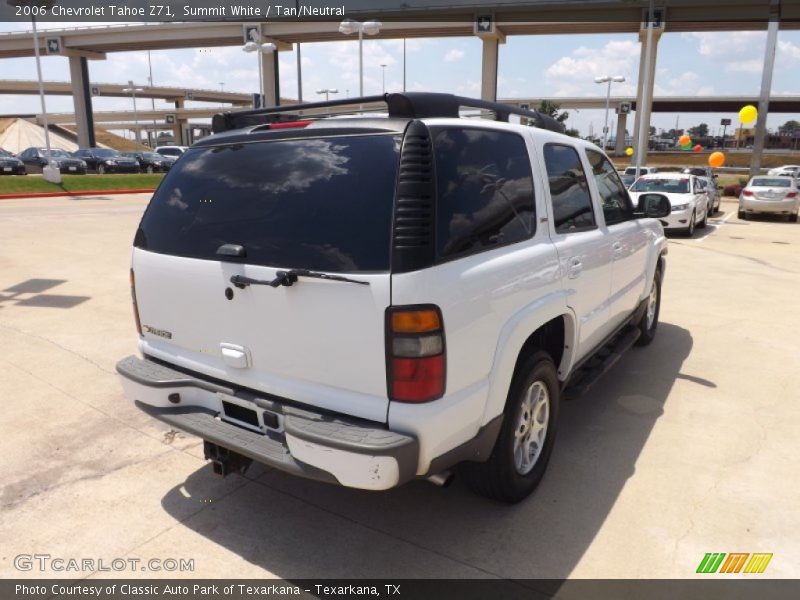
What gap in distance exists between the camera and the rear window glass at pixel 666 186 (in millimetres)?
15953

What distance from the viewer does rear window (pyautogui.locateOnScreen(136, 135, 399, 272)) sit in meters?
2.46

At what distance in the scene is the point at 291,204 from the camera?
2656 millimetres

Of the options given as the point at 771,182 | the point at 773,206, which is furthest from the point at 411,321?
the point at 771,182

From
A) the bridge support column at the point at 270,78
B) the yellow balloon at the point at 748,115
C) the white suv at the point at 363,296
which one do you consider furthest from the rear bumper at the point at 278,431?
the bridge support column at the point at 270,78

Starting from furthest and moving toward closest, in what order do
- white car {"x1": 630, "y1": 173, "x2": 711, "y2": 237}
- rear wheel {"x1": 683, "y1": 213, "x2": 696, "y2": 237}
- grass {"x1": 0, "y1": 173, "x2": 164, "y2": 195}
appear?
grass {"x1": 0, "y1": 173, "x2": 164, "y2": 195} < rear wheel {"x1": 683, "y1": 213, "x2": 696, "y2": 237} < white car {"x1": 630, "y1": 173, "x2": 711, "y2": 237}

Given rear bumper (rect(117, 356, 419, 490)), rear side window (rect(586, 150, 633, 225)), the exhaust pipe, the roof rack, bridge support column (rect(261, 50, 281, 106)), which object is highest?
bridge support column (rect(261, 50, 281, 106))

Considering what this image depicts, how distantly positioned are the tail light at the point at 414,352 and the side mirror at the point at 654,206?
3.51m

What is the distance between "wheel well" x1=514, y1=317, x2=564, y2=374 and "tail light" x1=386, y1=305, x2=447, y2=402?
1.05 m

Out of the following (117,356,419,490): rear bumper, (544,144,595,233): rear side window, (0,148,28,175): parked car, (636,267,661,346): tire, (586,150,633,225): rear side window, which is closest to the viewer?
(117,356,419,490): rear bumper

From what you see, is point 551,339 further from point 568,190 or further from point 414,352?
point 414,352

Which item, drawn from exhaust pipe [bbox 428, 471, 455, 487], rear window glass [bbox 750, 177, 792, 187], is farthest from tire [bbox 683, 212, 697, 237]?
exhaust pipe [bbox 428, 471, 455, 487]

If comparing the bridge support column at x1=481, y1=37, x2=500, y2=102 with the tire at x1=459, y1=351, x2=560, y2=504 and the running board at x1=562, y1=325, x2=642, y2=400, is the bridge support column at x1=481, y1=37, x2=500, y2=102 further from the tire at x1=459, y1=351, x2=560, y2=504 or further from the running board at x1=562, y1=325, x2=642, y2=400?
the tire at x1=459, y1=351, x2=560, y2=504

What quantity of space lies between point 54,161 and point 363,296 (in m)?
33.7

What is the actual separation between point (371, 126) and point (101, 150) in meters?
41.2
